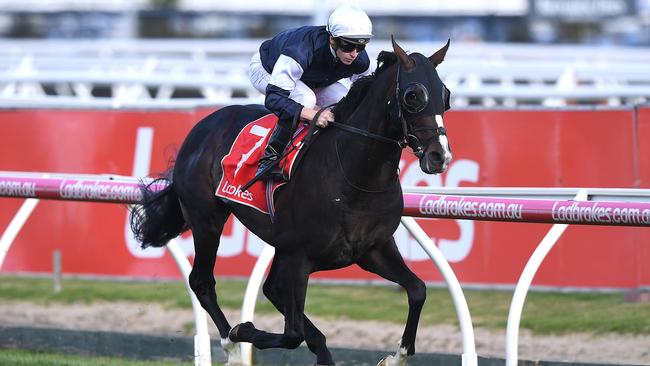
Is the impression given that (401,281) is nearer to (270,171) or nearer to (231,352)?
(270,171)

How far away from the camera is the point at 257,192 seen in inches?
232

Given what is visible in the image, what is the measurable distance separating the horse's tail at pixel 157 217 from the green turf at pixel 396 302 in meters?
2.14

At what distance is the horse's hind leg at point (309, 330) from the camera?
5805 millimetres

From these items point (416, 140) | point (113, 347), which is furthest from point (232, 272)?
point (416, 140)

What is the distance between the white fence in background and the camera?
11.1m

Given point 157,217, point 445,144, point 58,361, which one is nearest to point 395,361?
point 445,144

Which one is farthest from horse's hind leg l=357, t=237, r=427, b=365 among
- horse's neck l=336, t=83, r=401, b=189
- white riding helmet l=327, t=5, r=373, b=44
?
white riding helmet l=327, t=5, r=373, b=44

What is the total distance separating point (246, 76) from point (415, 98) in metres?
8.11

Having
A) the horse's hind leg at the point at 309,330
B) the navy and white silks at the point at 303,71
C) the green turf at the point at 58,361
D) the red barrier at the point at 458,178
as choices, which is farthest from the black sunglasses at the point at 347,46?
the green turf at the point at 58,361

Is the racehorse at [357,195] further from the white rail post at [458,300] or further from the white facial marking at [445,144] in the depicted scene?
the white rail post at [458,300]

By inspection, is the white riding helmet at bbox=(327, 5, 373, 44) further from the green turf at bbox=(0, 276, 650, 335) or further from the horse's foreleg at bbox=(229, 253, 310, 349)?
the green turf at bbox=(0, 276, 650, 335)

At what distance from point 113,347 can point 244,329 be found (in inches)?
78.7

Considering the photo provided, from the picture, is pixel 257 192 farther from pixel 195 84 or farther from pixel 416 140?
pixel 195 84

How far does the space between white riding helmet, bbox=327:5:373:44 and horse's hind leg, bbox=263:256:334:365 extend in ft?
3.99
